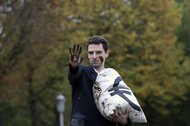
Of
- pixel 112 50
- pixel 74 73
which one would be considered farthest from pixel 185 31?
pixel 74 73

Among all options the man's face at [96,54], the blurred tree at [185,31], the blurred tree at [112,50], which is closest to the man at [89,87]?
the man's face at [96,54]

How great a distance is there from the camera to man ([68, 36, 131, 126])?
4.52 meters

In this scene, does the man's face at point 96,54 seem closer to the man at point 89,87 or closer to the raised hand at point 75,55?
the man at point 89,87

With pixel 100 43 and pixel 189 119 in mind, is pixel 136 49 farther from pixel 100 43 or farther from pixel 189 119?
pixel 100 43

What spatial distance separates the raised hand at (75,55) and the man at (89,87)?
8cm

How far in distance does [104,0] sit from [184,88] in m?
8.23

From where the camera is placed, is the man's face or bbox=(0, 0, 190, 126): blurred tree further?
bbox=(0, 0, 190, 126): blurred tree

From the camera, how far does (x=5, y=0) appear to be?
21703 millimetres

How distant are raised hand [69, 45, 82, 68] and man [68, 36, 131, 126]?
8 centimetres

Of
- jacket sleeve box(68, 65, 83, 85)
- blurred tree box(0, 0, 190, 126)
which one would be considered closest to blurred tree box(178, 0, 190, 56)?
blurred tree box(0, 0, 190, 126)

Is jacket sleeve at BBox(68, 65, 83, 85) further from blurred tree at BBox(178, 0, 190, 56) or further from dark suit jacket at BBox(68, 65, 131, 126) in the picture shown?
blurred tree at BBox(178, 0, 190, 56)

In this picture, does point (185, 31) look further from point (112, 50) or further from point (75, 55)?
point (75, 55)

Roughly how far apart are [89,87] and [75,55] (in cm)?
A: 32

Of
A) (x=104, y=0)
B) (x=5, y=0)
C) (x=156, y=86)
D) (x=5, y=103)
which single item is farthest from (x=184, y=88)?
(x=5, y=0)
